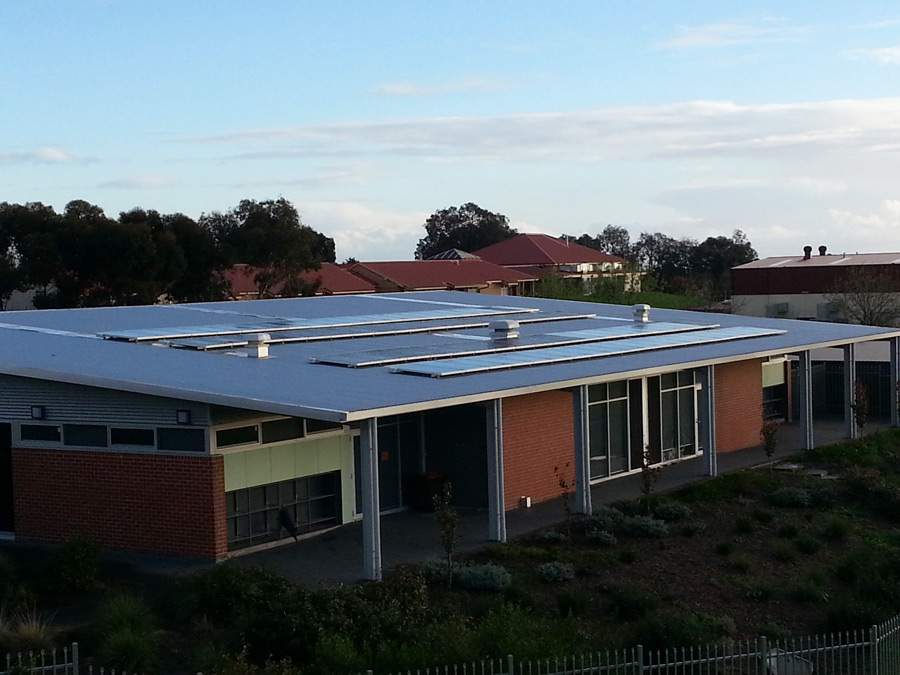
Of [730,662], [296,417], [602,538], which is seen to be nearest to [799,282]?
[602,538]

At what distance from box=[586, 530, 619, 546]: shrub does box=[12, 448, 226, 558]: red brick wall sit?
5.81 meters

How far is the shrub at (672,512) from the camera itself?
68.8 ft

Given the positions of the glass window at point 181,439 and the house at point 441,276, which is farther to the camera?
the house at point 441,276

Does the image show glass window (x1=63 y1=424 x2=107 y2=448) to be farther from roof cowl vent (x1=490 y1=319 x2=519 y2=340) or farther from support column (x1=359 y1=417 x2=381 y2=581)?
roof cowl vent (x1=490 y1=319 x2=519 y2=340)

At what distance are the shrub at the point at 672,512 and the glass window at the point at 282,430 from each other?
21.2 ft

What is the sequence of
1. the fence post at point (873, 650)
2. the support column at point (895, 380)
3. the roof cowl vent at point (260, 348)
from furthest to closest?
the support column at point (895, 380) → the roof cowl vent at point (260, 348) → the fence post at point (873, 650)

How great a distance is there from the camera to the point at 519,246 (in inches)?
3939

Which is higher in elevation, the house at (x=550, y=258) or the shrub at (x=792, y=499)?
the house at (x=550, y=258)

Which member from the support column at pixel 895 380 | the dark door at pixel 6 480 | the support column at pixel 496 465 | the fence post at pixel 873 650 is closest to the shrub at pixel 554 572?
the support column at pixel 496 465

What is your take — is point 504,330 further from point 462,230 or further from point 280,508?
point 462,230

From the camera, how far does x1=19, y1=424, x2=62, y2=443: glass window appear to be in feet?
62.4

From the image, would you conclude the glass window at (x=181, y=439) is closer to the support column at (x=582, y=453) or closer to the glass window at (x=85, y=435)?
the glass window at (x=85, y=435)

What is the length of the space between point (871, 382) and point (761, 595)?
20730mm

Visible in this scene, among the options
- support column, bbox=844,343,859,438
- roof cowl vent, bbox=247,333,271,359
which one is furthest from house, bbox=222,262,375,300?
roof cowl vent, bbox=247,333,271,359
